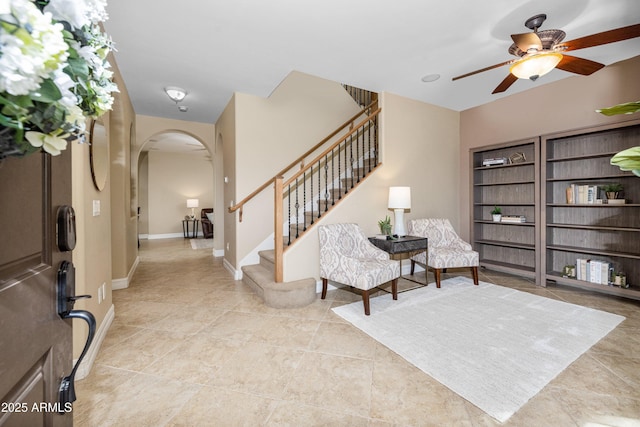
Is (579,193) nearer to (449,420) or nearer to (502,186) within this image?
(502,186)

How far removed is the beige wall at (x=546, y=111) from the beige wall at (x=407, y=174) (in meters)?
0.21

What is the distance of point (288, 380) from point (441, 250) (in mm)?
2893

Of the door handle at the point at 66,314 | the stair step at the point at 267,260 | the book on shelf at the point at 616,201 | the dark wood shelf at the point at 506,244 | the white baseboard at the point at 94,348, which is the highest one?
the book on shelf at the point at 616,201

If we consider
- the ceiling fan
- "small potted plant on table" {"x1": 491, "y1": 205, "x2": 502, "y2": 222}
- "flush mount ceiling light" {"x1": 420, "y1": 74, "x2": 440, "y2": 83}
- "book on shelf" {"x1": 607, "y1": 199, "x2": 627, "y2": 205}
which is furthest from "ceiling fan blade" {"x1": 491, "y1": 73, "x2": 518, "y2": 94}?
"small potted plant on table" {"x1": 491, "y1": 205, "x2": 502, "y2": 222}

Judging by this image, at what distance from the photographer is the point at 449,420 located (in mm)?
1541

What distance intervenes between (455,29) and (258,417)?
3.53 meters

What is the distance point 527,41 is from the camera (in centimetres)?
226

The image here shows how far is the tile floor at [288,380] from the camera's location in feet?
5.13

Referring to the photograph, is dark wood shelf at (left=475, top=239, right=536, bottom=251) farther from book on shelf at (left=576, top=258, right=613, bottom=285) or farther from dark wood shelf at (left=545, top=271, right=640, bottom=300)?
book on shelf at (left=576, top=258, right=613, bottom=285)

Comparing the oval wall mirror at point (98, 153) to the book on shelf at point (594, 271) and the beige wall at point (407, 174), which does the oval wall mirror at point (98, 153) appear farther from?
the book on shelf at point (594, 271)

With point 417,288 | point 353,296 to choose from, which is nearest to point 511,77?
point 417,288

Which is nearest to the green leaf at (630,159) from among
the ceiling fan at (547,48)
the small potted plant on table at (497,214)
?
the ceiling fan at (547,48)

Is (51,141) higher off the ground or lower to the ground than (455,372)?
higher

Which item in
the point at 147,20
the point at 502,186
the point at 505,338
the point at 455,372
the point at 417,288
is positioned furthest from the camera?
the point at 502,186
